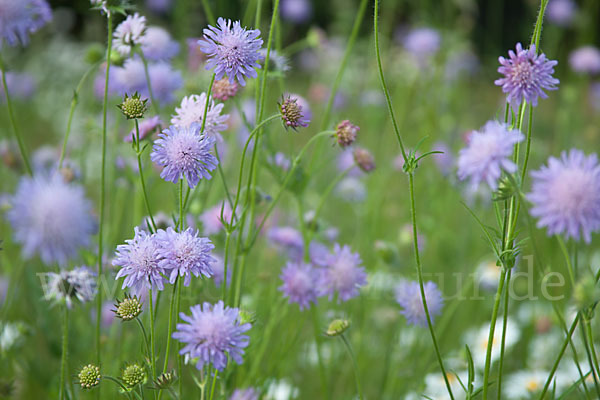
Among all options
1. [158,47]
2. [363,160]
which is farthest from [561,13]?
[158,47]

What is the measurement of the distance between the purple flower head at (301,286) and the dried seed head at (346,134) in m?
0.26

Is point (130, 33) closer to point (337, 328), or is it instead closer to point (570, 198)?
point (337, 328)

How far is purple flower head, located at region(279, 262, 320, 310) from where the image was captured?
1.00 m

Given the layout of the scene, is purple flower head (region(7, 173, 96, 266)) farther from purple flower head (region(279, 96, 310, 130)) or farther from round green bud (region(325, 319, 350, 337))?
round green bud (region(325, 319, 350, 337))

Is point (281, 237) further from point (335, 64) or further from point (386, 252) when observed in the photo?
point (335, 64)

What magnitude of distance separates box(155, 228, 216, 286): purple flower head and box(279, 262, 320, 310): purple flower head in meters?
0.33

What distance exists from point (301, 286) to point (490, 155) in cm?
50

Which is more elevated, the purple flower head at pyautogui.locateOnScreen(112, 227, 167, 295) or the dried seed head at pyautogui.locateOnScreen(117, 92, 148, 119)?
the dried seed head at pyautogui.locateOnScreen(117, 92, 148, 119)

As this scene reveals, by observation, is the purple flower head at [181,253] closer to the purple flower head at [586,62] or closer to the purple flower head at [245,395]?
the purple flower head at [245,395]

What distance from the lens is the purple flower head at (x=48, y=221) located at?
0.58m

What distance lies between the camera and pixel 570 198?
581 millimetres

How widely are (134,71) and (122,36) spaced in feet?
1.20

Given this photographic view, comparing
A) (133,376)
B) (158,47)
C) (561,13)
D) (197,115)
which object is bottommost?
(133,376)

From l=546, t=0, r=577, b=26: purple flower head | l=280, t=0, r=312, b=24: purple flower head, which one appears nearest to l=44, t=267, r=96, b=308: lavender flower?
l=280, t=0, r=312, b=24: purple flower head
